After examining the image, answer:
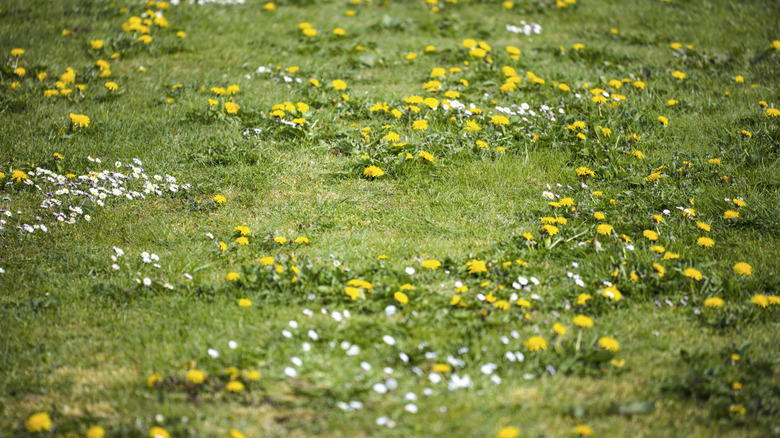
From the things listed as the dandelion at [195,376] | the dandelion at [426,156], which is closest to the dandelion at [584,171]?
the dandelion at [426,156]

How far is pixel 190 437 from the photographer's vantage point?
288 cm

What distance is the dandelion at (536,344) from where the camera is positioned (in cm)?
342

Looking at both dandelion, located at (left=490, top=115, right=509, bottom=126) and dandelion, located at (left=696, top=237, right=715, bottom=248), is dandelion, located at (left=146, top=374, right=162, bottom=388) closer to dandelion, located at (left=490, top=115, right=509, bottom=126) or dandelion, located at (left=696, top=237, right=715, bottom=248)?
dandelion, located at (left=696, top=237, right=715, bottom=248)

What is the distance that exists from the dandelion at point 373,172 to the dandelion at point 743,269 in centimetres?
277

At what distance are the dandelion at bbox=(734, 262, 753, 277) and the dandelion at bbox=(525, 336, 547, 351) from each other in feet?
5.16

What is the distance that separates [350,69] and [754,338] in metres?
5.17

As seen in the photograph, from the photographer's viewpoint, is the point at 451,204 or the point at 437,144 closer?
the point at 451,204

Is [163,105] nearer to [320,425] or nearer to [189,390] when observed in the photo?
[189,390]

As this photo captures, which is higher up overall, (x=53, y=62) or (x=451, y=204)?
(x=53, y=62)

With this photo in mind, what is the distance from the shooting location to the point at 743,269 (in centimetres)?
401

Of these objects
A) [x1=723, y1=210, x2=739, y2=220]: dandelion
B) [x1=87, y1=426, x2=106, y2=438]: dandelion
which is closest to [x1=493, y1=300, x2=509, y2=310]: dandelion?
[x1=723, y1=210, x2=739, y2=220]: dandelion

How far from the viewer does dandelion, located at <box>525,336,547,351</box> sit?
11.2ft

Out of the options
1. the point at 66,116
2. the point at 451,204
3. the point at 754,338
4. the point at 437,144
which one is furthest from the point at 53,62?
the point at 754,338

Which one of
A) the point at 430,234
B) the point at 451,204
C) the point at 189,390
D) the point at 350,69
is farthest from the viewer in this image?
the point at 350,69
